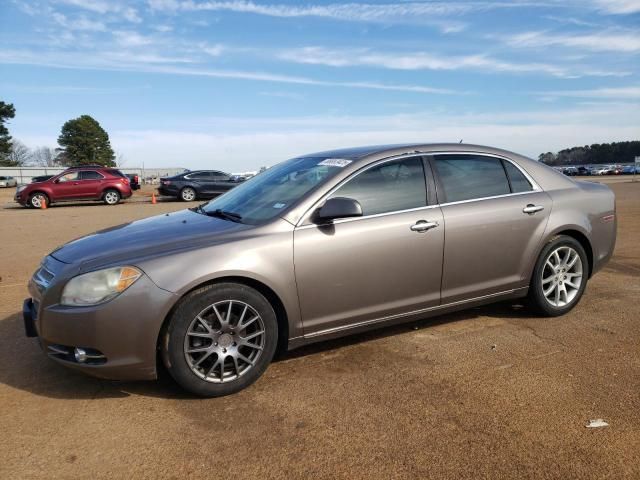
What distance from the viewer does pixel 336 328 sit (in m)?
3.52

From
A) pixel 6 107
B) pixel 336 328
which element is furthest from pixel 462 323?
pixel 6 107

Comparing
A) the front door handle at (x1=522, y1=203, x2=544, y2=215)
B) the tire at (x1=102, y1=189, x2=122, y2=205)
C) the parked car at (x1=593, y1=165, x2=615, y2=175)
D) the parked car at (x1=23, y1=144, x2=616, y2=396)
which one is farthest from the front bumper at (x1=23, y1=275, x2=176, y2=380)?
the parked car at (x1=593, y1=165, x2=615, y2=175)

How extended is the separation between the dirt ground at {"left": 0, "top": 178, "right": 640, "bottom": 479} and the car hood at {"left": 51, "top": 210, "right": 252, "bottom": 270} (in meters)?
0.90

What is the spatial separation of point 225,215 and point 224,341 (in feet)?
3.60

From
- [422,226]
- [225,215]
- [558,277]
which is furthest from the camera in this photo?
[558,277]

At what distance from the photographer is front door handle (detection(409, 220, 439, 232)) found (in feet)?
12.1

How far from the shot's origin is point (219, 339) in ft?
10.3

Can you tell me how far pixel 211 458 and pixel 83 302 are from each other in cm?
123

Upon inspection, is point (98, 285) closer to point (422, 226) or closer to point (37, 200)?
point (422, 226)

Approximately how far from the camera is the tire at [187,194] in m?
22.2

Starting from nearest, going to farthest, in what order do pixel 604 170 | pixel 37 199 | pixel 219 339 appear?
1. pixel 219 339
2. pixel 37 199
3. pixel 604 170

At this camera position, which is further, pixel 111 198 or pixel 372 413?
pixel 111 198

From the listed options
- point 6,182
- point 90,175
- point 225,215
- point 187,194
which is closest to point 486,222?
point 225,215

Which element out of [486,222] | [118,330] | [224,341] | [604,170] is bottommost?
[224,341]
